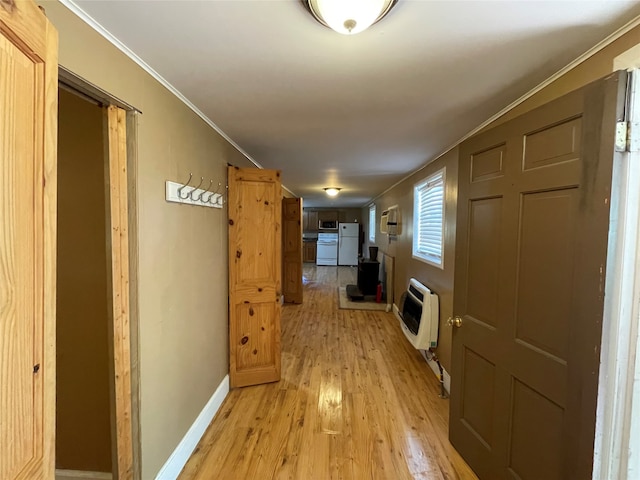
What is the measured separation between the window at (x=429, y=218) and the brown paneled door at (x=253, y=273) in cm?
164

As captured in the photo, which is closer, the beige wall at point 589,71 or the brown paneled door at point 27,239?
the brown paneled door at point 27,239

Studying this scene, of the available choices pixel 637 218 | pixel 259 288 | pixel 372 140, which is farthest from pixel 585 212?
pixel 259 288

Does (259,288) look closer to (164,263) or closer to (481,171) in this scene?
(164,263)

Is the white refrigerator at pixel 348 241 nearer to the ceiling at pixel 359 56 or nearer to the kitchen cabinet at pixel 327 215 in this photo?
the kitchen cabinet at pixel 327 215

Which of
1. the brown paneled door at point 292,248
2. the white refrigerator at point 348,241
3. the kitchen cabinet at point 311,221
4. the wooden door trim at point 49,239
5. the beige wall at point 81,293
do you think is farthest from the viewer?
the kitchen cabinet at point 311,221

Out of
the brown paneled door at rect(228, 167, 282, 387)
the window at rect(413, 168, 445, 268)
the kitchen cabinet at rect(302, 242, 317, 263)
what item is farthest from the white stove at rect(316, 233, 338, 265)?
the brown paneled door at rect(228, 167, 282, 387)

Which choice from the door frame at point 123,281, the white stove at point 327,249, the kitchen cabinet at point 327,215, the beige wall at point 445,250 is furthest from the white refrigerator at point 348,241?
the door frame at point 123,281

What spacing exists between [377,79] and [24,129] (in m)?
1.36

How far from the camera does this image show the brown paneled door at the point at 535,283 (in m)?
1.09

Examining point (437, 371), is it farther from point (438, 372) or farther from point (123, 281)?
point (123, 281)

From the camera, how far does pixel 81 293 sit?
1.65m

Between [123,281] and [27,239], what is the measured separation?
0.76m

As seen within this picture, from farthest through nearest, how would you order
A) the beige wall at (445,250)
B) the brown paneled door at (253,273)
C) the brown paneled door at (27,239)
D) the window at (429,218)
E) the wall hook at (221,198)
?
the window at (429,218)
the beige wall at (445,250)
the brown paneled door at (253,273)
the wall hook at (221,198)
the brown paneled door at (27,239)

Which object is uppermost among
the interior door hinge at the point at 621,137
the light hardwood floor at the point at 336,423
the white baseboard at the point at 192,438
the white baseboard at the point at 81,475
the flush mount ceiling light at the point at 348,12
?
the flush mount ceiling light at the point at 348,12
